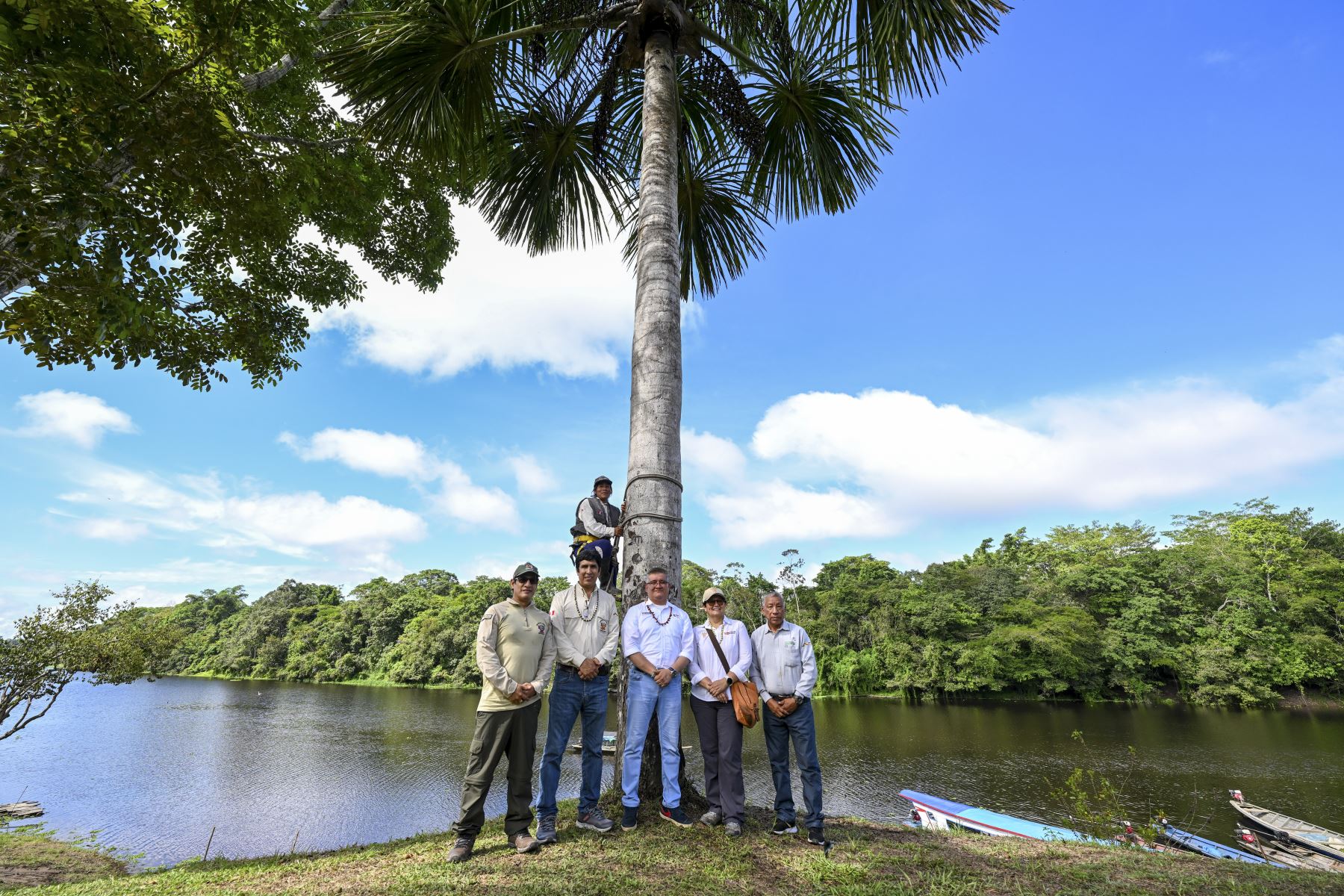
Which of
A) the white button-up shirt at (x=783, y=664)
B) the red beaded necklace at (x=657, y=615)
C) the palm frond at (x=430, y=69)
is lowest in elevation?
the white button-up shirt at (x=783, y=664)

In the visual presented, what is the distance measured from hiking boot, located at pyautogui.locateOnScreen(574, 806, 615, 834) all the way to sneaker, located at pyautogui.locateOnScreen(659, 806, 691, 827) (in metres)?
0.29

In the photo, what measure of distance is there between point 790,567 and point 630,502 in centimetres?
4097

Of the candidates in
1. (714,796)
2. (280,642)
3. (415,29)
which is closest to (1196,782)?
(714,796)

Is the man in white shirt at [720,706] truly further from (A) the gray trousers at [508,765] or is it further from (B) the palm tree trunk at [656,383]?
(A) the gray trousers at [508,765]

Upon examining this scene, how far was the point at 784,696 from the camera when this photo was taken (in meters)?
3.69

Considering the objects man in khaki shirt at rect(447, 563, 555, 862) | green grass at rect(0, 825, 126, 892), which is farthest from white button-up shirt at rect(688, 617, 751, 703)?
green grass at rect(0, 825, 126, 892)

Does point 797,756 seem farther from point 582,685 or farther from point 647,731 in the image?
point 582,685

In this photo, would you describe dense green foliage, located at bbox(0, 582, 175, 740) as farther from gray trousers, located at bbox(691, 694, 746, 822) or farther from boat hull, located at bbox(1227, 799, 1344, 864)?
boat hull, located at bbox(1227, 799, 1344, 864)

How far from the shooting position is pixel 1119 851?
351 cm

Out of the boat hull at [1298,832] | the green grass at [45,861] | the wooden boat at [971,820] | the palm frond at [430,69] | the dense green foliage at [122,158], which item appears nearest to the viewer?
the dense green foliage at [122,158]

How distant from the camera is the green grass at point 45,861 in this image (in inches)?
290

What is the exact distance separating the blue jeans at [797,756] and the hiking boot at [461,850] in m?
1.64

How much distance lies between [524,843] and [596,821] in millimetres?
382

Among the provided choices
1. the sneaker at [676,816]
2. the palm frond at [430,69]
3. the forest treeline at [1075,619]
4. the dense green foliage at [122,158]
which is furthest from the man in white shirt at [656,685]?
the forest treeline at [1075,619]
